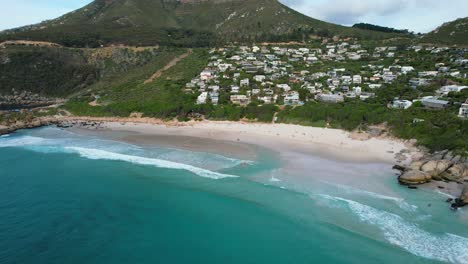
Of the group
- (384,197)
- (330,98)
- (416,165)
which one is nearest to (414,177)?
(416,165)

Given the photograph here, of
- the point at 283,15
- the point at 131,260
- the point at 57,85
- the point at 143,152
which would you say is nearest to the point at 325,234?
the point at 131,260

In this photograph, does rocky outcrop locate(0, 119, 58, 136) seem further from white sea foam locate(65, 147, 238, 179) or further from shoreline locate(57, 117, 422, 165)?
white sea foam locate(65, 147, 238, 179)

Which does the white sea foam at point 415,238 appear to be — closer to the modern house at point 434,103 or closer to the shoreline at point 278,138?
the shoreline at point 278,138

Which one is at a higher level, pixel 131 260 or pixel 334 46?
pixel 334 46

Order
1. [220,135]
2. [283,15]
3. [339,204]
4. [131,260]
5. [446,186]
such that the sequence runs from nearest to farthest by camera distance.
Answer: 1. [131,260]
2. [339,204]
3. [446,186]
4. [220,135]
5. [283,15]

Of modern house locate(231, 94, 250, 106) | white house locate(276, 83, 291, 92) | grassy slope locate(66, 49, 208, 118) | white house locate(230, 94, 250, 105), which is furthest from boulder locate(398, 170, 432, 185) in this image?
white house locate(276, 83, 291, 92)

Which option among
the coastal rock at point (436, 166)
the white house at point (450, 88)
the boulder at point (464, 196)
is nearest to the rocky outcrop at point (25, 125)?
the coastal rock at point (436, 166)

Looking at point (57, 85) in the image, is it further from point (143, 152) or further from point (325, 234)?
point (325, 234)
